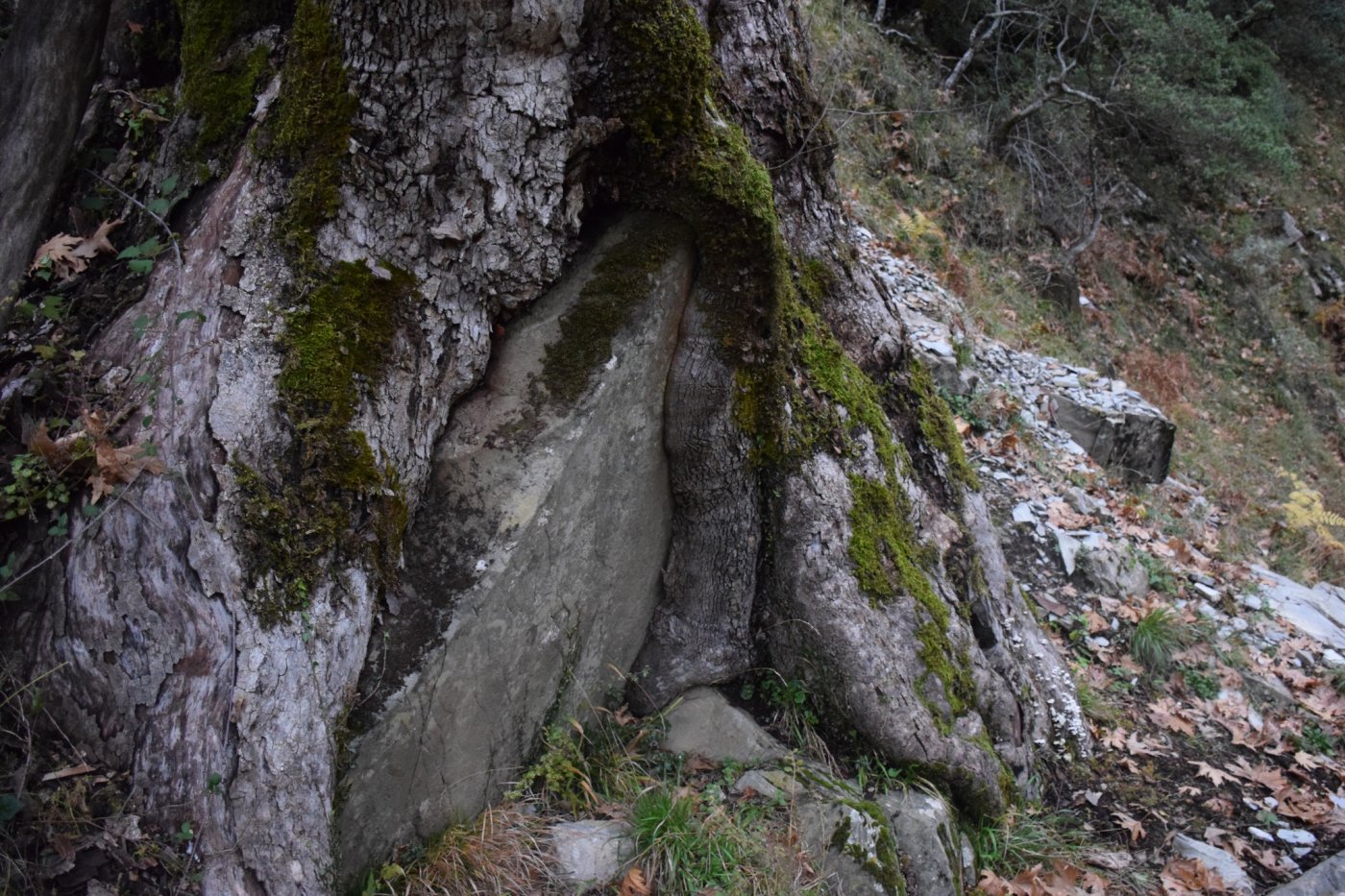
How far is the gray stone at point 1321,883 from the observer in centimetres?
406

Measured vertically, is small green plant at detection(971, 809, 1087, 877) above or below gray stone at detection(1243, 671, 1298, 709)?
below

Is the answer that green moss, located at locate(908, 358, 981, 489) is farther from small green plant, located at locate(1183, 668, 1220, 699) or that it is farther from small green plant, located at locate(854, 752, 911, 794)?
small green plant, located at locate(1183, 668, 1220, 699)

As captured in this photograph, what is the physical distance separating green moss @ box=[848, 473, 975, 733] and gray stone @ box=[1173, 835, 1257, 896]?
4.35ft

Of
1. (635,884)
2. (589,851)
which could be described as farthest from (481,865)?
(635,884)

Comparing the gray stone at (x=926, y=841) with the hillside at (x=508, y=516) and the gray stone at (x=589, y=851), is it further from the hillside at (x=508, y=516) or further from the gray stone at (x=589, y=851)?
the gray stone at (x=589, y=851)

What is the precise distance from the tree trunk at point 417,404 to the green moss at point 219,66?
0.29 feet

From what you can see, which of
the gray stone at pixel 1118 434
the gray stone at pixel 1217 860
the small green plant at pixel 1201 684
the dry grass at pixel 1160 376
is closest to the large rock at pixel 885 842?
the gray stone at pixel 1217 860

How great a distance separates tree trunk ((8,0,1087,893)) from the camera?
7.98 ft

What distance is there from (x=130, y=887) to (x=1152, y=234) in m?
16.7

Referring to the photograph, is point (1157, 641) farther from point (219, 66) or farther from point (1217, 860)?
point (219, 66)

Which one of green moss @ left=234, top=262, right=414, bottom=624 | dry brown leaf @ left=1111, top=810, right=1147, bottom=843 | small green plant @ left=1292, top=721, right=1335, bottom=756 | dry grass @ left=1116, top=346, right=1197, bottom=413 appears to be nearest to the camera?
green moss @ left=234, top=262, right=414, bottom=624

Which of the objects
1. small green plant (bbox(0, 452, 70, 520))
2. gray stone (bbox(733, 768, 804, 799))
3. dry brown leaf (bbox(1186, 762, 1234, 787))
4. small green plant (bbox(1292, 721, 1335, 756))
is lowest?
gray stone (bbox(733, 768, 804, 799))

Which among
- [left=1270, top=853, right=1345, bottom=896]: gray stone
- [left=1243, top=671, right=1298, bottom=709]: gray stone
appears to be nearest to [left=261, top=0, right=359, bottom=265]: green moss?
[left=1270, top=853, right=1345, bottom=896]: gray stone

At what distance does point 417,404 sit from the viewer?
2.92 meters
